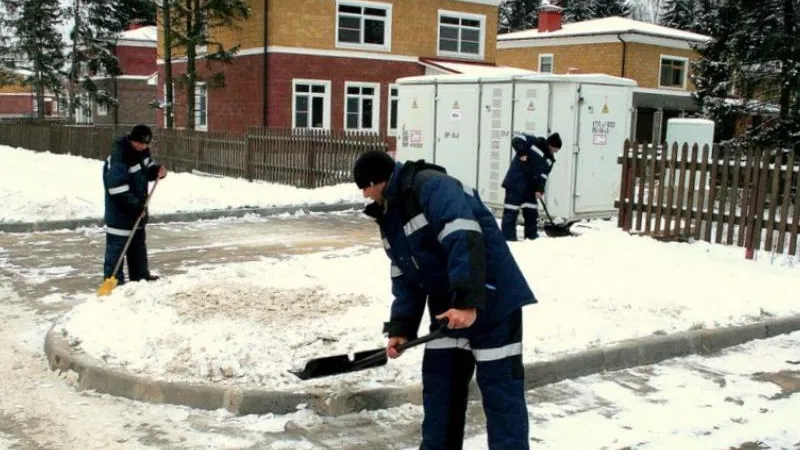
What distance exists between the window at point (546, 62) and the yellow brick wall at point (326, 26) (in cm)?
816

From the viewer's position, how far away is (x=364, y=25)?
→ 29203mm

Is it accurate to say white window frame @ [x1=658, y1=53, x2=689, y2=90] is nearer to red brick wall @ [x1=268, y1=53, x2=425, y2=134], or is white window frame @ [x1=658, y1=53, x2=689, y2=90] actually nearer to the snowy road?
red brick wall @ [x1=268, y1=53, x2=425, y2=134]

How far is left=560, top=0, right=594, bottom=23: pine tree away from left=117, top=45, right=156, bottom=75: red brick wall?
1281 inches

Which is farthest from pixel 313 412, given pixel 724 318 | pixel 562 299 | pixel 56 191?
pixel 56 191

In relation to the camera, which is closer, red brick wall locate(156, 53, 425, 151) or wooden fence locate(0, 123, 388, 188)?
wooden fence locate(0, 123, 388, 188)

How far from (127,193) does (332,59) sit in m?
21.2

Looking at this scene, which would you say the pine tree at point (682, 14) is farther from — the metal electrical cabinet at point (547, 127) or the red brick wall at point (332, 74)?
the metal electrical cabinet at point (547, 127)

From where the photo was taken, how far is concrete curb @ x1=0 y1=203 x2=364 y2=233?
12.5 meters

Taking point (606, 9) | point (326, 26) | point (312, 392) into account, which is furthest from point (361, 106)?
point (606, 9)

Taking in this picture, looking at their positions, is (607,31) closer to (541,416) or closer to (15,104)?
(541,416)

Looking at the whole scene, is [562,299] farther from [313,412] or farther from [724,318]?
[313,412]

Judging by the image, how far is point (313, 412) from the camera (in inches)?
204

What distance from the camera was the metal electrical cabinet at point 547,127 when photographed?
13.3m

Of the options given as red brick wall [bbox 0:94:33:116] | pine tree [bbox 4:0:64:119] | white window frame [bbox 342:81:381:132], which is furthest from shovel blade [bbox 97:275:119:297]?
red brick wall [bbox 0:94:33:116]
